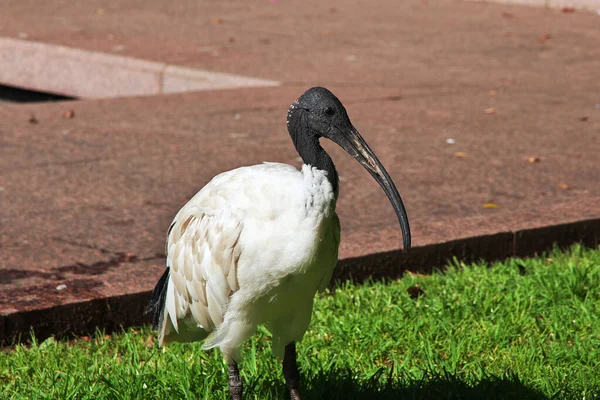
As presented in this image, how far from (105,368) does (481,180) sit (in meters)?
3.29

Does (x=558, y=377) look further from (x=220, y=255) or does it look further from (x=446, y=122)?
(x=446, y=122)

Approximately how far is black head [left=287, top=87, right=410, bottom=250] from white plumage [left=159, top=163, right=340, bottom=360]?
0.12 m

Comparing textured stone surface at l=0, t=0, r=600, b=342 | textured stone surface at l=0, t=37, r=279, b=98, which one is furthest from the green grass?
textured stone surface at l=0, t=37, r=279, b=98

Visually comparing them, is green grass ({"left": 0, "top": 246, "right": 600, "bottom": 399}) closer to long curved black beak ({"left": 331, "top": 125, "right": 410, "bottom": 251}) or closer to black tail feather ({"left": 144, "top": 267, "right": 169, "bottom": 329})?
black tail feather ({"left": 144, "top": 267, "right": 169, "bottom": 329})

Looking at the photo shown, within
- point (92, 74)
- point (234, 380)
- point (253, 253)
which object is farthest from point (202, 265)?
point (92, 74)

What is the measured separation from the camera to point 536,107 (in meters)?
8.90

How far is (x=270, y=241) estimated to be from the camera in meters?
3.32

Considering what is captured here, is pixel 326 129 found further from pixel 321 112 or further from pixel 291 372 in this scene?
pixel 291 372

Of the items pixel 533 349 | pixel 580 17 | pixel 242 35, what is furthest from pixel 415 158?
pixel 580 17

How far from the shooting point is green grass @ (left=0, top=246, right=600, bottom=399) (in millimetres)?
3992

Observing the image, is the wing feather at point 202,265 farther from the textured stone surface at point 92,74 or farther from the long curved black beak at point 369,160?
the textured stone surface at point 92,74

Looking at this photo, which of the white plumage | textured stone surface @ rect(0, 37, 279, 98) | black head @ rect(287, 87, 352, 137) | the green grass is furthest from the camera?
textured stone surface @ rect(0, 37, 279, 98)

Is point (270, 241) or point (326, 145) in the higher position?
point (270, 241)

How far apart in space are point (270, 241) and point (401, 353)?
1.37 m
